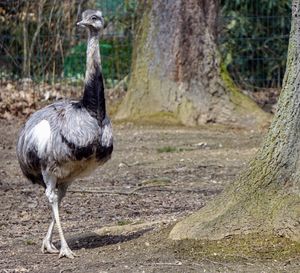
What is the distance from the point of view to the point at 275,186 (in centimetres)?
621

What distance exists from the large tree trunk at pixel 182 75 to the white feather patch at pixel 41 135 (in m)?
6.46

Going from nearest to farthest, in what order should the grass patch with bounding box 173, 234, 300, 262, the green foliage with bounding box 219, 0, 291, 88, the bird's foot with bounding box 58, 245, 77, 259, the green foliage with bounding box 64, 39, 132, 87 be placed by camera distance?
1. the grass patch with bounding box 173, 234, 300, 262
2. the bird's foot with bounding box 58, 245, 77, 259
3. the green foliage with bounding box 64, 39, 132, 87
4. the green foliage with bounding box 219, 0, 291, 88

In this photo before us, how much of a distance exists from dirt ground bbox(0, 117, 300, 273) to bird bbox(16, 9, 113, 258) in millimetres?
370

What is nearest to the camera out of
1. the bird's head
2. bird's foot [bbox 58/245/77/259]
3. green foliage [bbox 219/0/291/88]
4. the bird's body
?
bird's foot [bbox 58/245/77/259]

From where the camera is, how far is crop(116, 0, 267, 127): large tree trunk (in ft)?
43.7

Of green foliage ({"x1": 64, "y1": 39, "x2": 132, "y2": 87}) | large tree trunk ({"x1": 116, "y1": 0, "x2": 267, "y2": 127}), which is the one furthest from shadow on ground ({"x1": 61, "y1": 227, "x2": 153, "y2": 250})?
green foliage ({"x1": 64, "y1": 39, "x2": 132, "y2": 87})

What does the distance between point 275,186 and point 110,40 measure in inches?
417

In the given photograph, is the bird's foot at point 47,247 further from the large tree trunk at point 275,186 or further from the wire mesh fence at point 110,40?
the wire mesh fence at point 110,40

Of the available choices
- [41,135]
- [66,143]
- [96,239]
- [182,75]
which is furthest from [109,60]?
[66,143]

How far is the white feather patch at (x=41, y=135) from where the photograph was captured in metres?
6.81

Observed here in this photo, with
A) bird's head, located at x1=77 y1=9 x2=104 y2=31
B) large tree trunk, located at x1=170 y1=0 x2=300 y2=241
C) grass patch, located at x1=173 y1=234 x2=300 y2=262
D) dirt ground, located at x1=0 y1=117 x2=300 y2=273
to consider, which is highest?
bird's head, located at x1=77 y1=9 x2=104 y2=31

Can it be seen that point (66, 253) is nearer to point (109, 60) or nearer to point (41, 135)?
point (41, 135)

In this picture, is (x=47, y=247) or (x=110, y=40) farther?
(x=110, y=40)

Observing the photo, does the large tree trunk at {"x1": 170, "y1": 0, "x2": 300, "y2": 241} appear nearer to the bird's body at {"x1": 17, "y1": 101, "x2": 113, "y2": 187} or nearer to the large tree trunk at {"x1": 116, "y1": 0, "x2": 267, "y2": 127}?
the bird's body at {"x1": 17, "y1": 101, "x2": 113, "y2": 187}
